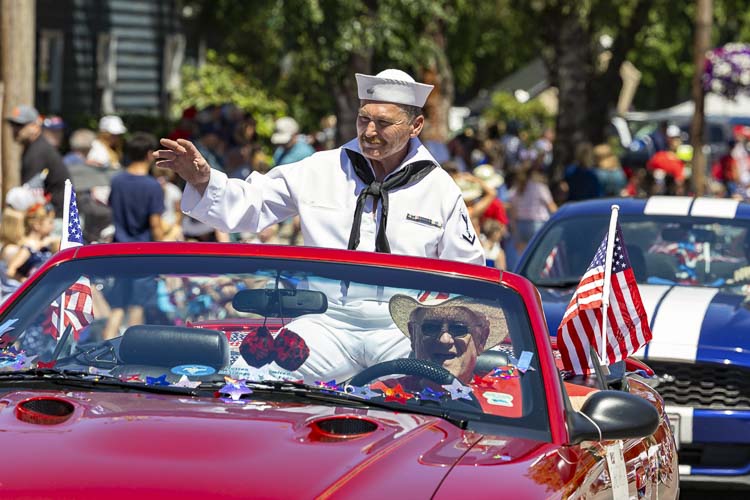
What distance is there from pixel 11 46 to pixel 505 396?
984 centimetres

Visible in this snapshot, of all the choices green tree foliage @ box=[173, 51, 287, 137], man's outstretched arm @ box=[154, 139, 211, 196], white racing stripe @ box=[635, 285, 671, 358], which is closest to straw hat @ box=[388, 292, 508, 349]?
man's outstretched arm @ box=[154, 139, 211, 196]

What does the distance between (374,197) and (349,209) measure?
0.36 ft

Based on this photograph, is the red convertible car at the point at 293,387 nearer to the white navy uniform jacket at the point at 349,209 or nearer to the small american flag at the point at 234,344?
the small american flag at the point at 234,344

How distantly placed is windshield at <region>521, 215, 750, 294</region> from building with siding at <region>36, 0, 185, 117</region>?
15.4 meters

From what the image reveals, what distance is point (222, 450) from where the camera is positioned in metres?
4.02

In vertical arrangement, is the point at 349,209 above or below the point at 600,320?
above

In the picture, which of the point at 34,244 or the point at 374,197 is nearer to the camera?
the point at 374,197

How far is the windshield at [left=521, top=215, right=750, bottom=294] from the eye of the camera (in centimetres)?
977

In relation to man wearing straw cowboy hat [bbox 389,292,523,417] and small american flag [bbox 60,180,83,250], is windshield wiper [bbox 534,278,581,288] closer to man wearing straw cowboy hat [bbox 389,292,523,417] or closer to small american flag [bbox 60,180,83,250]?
small american flag [bbox 60,180,83,250]

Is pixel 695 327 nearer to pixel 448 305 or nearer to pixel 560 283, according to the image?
pixel 560 283

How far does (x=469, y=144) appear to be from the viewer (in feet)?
83.8

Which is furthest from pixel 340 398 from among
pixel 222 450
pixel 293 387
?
pixel 222 450

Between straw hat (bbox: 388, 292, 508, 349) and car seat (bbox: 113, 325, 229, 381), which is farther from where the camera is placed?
straw hat (bbox: 388, 292, 508, 349)

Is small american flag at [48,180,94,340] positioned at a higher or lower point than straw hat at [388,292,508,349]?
lower
